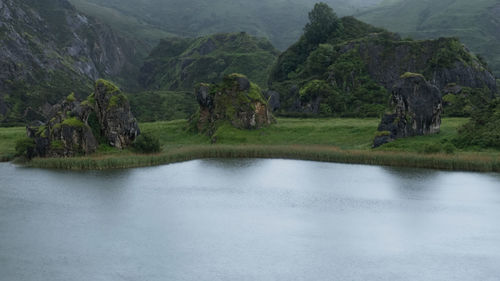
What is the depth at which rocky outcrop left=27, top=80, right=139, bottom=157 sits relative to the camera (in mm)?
70938

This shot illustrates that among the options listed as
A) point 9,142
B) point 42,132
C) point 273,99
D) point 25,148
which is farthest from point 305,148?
point 9,142

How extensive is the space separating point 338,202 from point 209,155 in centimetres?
3045

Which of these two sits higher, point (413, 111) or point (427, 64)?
point (427, 64)

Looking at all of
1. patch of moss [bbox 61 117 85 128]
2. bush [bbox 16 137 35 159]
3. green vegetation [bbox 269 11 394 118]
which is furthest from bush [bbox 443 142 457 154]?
bush [bbox 16 137 35 159]

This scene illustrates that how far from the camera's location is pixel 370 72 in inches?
4567

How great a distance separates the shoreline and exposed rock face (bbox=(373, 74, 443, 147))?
6660 mm

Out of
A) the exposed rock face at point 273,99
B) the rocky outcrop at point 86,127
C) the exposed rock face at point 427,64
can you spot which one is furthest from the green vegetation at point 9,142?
the exposed rock face at point 427,64

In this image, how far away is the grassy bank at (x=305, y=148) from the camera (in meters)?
65.0

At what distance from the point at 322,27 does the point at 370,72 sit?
107ft

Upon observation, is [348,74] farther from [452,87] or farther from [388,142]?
[388,142]

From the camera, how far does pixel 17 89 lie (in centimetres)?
16625

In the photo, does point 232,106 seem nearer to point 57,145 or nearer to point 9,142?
point 57,145

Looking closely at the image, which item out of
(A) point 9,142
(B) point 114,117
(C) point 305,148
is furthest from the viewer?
(A) point 9,142

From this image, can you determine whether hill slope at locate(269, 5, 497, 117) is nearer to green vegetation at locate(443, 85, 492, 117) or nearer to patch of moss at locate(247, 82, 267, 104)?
green vegetation at locate(443, 85, 492, 117)
